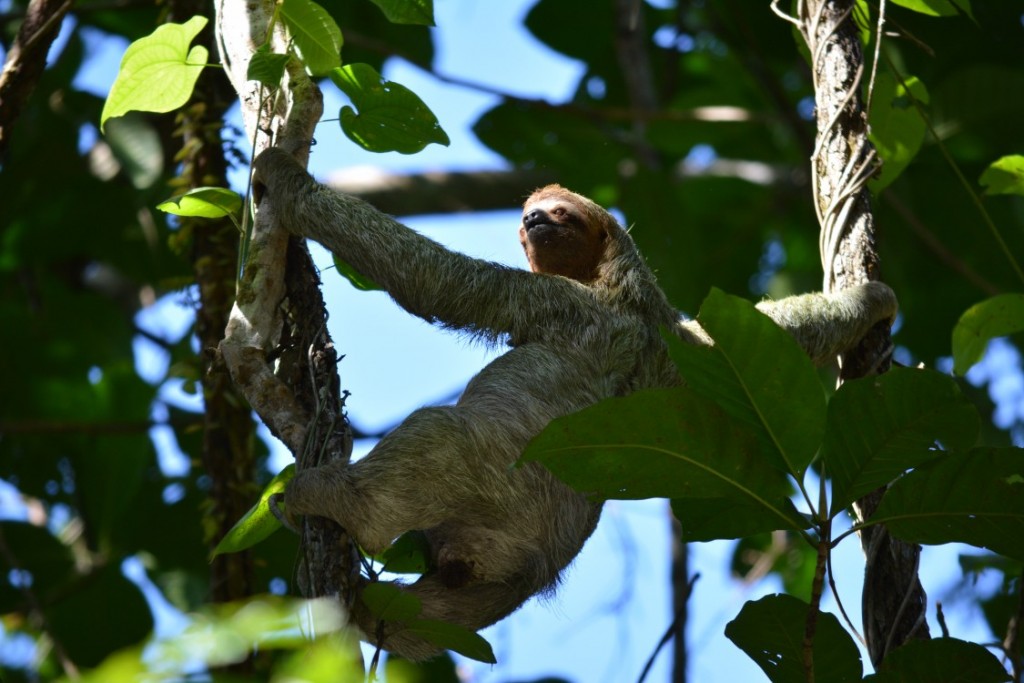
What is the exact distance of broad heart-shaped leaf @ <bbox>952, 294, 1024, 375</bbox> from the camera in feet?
16.8

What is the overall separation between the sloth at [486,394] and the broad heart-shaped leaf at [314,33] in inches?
23.0

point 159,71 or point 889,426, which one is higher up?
point 159,71

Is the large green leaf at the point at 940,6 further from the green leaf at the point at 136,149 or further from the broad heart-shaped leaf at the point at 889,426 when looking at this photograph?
the green leaf at the point at 136,149

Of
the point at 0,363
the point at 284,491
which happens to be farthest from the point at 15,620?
the point at 284,491

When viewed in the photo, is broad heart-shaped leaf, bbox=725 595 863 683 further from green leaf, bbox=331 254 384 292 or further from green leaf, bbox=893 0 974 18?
green leaf, bbox=893 0 974 18

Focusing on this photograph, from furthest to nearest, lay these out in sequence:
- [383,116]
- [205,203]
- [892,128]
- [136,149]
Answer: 1. [136,149]
2. [892,128]
3. [383,116]
4. [205,203]

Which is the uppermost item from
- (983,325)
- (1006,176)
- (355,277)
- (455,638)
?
(355,277)

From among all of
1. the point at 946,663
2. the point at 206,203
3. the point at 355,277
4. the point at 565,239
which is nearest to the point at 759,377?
the point at 946,663

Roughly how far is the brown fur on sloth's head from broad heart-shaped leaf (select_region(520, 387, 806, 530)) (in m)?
3.25

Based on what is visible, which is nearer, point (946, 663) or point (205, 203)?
point (946, 663)

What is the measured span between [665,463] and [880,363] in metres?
2.05

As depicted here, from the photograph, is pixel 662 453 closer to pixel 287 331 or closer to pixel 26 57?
pixel 287 331

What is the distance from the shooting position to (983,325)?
5227mm

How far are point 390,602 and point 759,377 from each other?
1545 mm
